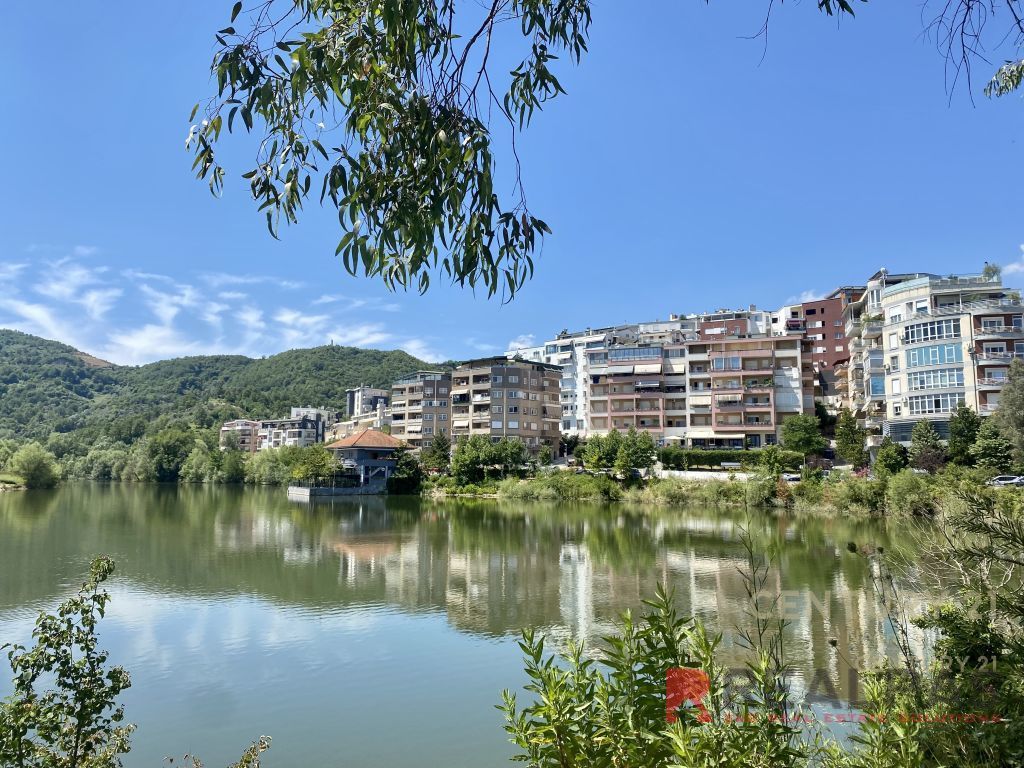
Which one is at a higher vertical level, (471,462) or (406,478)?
(471,462)

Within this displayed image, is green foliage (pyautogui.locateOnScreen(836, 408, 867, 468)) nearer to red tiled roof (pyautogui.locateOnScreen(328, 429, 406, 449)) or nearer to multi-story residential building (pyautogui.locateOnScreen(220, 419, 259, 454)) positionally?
red tiled roof (pyautogui.locateOnScreen(328, 429, 406, 449))

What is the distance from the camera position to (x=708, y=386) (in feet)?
196

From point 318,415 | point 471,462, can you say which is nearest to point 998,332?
point 471,462

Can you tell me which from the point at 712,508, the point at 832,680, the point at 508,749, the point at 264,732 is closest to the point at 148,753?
the point at 264,732

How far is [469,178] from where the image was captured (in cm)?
327

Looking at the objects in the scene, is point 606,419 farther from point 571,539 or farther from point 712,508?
point 571,539

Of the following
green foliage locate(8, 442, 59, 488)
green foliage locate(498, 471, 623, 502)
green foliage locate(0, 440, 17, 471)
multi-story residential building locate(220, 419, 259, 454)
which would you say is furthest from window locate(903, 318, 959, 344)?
multi-story residential building locate(220, 419, 259, 454)

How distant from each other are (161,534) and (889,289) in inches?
1884

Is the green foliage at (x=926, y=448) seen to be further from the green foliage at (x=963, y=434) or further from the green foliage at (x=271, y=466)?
the green foliage at (x=271, y=466)

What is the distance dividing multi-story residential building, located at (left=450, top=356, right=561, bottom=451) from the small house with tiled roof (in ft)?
28.5

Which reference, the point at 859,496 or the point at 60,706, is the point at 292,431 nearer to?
the point at 859,496

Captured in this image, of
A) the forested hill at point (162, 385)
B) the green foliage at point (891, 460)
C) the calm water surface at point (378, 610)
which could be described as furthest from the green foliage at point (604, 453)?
the forested hill at point (162, 385)

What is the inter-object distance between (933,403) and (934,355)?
3113 millimetres

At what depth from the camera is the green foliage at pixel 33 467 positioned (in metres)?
66.8
